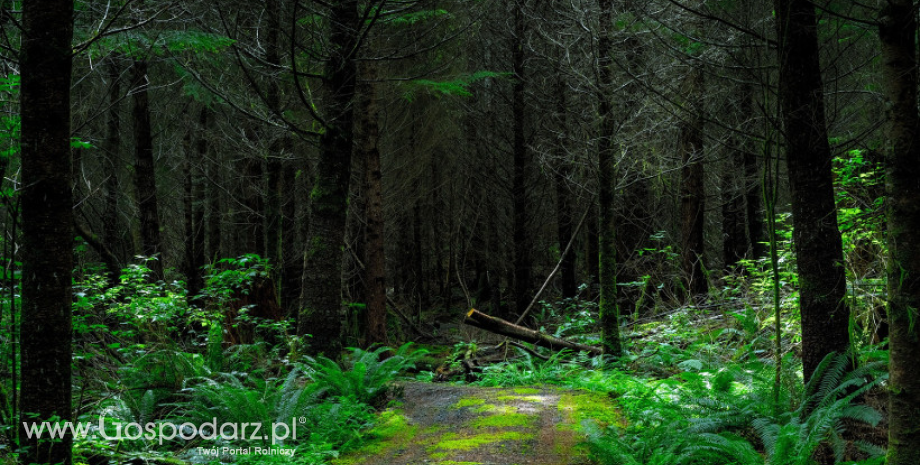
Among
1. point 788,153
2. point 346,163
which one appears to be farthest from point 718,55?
point 346,163

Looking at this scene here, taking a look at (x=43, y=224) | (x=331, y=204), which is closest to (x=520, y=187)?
(x=331, y=204)

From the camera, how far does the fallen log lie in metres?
9.57

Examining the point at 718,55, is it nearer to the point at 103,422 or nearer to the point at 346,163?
the point at 346,163

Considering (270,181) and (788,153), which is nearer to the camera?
(788,153)

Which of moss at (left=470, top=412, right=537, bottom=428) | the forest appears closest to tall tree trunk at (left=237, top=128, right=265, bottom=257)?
the forest

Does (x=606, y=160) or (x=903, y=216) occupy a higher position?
(x=606, y=160)

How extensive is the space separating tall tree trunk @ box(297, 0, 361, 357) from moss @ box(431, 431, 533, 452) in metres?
2.26

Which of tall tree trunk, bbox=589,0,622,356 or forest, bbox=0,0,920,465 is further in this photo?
tall tree trunk, bbox=589,0,622,356

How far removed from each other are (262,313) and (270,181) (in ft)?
10.4

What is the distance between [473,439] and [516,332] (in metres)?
5.20

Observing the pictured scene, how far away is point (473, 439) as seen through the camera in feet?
15.8

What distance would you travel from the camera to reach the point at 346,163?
6.55 meters

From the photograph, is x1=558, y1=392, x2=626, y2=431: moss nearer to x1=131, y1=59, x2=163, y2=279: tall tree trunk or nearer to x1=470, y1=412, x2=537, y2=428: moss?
x1=470, y1=412, x2=537, y2=428: moss

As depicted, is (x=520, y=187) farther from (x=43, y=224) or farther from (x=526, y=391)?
(x=43, y=224)
